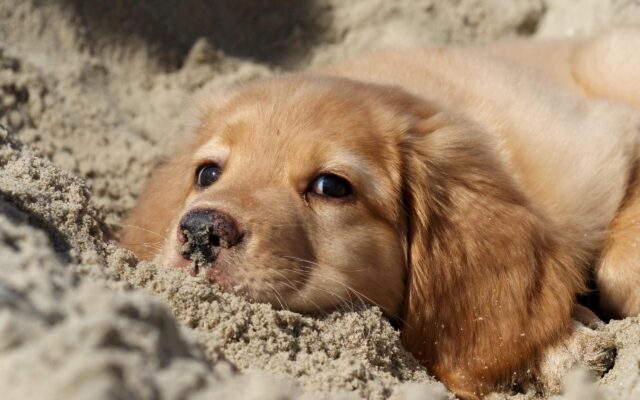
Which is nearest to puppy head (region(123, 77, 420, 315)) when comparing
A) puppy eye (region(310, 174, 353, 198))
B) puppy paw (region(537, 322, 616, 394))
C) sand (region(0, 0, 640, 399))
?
puppy eye (region(310, 174, 353, 198))

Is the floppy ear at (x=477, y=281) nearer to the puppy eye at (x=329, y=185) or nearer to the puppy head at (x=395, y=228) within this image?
the puppy head at (x=395, y=228)

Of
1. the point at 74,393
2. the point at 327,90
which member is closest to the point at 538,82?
the point at 327,90

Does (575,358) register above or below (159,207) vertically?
below

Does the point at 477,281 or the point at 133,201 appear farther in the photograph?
the point at 133,201

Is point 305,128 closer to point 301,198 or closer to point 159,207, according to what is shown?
point 301,198

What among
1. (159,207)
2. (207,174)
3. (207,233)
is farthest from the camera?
(159,207)

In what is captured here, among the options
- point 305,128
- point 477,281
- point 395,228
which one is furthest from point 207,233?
point 477,281

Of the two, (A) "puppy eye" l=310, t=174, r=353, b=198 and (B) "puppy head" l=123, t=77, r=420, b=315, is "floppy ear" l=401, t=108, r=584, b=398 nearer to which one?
(B) "puppy head" l=123, t=77, r=420, b=315

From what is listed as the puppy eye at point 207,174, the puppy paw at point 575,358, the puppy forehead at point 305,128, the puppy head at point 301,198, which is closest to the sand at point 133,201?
the puppy paw at point 575,358
